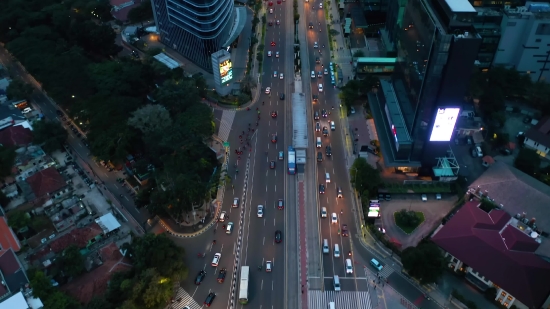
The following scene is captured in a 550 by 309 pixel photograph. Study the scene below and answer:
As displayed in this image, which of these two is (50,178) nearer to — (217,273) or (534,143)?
(217,273)

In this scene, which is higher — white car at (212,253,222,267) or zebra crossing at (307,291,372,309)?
white car at (212,253,222,267)

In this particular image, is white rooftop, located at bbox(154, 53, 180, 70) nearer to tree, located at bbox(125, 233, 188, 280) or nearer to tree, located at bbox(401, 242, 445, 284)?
tree, located at bbox(125, 233, 188, 280)

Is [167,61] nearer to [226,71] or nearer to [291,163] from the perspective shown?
[226,71]

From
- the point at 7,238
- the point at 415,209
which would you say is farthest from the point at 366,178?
the point at 7,238

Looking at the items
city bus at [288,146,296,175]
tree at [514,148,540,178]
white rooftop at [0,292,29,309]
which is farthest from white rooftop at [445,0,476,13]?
white rooftop at [0,292,29,309]

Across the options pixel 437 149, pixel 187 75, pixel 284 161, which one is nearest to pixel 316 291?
pixel 284 161

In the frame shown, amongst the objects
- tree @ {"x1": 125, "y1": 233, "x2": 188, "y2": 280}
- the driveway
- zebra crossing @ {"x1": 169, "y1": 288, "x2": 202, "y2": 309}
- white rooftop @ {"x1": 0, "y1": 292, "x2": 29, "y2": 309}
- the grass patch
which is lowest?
the driveway

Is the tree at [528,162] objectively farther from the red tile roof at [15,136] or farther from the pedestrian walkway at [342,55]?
the red tile roof at [15,136]
